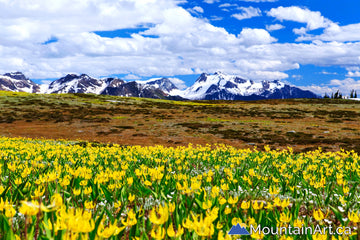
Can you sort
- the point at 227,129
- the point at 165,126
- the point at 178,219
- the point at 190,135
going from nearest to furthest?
the point at 178,219
the point at 190,135
the point at 227,129
the point at 165,126

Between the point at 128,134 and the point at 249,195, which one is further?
the point at 128,134

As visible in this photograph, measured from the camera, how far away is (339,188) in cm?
528

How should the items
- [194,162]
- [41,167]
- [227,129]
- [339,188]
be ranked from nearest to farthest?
[339,188] → [41,167] → [194,162] → [227,129]

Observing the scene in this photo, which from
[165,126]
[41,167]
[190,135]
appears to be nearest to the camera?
[41,167]

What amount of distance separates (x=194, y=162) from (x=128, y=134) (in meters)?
28.3

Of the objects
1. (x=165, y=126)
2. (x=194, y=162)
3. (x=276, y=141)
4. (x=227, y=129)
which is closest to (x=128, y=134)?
(x=165, y=126)

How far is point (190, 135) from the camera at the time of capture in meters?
35.7

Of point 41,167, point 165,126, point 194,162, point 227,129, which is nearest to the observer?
point 41,167

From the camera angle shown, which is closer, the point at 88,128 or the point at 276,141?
the point at 276,141

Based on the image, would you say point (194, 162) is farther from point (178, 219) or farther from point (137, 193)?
point (178, 219)

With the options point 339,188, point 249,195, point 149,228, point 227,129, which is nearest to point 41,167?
point 149,228

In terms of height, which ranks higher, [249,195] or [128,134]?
[249,195]

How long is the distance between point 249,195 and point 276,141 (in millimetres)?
28313

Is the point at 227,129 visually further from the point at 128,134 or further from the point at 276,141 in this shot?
the point at 128,134
